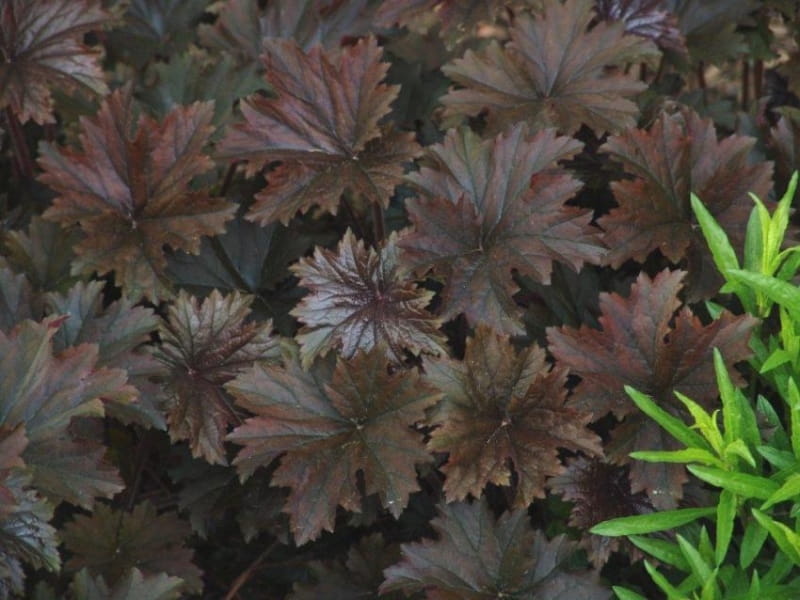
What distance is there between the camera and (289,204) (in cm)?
193

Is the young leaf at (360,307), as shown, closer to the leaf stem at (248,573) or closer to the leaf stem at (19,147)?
the leaf stem at (248,573)

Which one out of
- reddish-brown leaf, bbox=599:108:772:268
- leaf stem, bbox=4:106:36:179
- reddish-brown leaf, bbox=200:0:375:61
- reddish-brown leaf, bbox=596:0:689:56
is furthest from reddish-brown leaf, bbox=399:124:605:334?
leaf stem, bbox=4:106:36:179

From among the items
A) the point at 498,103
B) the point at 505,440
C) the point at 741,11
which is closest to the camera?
the point at 505,440

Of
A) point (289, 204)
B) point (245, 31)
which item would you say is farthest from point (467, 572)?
point (245, 31)

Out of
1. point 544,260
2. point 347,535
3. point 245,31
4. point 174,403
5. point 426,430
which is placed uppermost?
point 245,31

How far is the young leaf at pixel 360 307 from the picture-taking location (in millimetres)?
1799

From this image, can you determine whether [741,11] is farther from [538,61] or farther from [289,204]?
[289,204]

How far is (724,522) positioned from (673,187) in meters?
0.66

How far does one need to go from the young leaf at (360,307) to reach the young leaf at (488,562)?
0.93ft

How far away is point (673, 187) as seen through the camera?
196 centimetres

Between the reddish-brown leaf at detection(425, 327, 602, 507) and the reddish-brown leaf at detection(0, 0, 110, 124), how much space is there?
0.98m

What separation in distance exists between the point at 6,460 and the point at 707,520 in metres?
1.11

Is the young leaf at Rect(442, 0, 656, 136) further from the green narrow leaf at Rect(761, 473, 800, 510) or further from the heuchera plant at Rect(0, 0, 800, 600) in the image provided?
the green narrow leaf at Rect(761, 473, 800, 510)

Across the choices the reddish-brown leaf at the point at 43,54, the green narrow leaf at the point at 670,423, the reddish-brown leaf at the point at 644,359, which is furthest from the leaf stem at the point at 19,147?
the green narrow leaf at the point at 670,423
